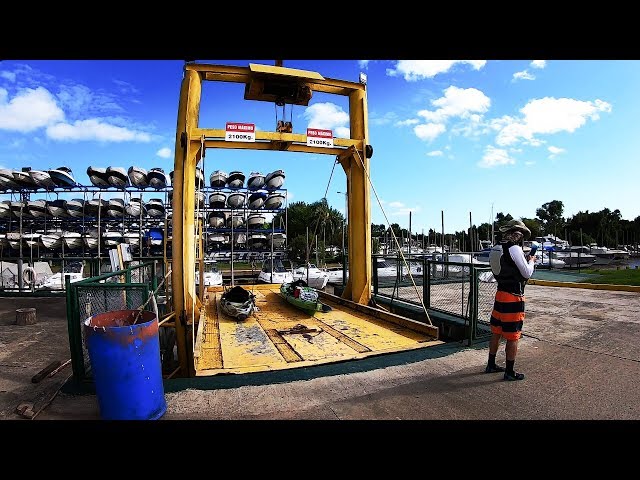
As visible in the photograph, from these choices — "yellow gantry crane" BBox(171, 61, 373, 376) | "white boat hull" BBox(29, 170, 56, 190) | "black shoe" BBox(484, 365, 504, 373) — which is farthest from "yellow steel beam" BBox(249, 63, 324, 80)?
"white boat hull" BBox(29, 170, 56, 190)

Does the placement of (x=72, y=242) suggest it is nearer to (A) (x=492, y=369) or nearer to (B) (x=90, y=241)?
(B) (x=90, y=241)

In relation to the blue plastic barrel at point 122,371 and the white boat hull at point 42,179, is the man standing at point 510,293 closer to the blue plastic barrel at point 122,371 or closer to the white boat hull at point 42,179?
the blue plastic barrel at point 122,371

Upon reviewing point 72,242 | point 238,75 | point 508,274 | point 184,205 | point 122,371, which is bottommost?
point 122,371

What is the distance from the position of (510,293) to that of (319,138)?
4925 millimetres

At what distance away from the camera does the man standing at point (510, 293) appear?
186 inches

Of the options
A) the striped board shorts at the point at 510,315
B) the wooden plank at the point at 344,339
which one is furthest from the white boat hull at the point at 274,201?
the striped board shorts at the point at 510,315

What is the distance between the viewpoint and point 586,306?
978cm

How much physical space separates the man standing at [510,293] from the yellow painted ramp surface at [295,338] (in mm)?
1448

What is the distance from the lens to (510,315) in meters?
4.78

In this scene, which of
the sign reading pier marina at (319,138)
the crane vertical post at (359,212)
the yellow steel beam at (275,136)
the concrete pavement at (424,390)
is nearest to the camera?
the concrete pavement at (424,390)

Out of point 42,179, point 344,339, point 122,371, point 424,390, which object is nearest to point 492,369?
point 424,390

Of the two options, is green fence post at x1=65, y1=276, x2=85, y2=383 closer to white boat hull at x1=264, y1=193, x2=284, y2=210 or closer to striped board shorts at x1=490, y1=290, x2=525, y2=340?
striped board shorts at x1=490, y1=290, x2=525, y2=340

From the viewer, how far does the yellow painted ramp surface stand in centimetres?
542
